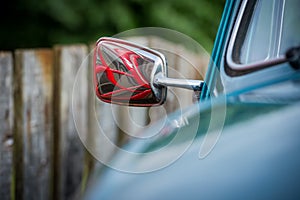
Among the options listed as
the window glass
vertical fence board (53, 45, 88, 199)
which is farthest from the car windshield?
vertical fence board (53, 45, 88, 199)

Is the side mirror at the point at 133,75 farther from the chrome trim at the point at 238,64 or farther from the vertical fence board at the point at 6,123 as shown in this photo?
the vertical fence board at the point at 6,123

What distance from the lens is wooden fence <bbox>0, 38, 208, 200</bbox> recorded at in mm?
4004

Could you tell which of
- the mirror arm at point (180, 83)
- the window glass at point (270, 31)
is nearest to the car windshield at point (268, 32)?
the window glass at point (270, 31)

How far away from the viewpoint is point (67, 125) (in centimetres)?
454

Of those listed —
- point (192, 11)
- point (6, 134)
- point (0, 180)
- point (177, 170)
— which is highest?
point (192, 11)

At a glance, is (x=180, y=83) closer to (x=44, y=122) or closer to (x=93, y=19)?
(x=44, y=122)

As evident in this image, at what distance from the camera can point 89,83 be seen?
471 centimetres

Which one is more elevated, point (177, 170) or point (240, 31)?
point (240, 31)

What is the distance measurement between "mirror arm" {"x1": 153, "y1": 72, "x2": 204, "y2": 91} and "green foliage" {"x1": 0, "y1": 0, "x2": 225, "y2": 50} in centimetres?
537

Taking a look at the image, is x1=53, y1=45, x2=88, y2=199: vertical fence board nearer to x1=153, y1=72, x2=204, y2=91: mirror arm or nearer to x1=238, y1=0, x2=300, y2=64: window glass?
x1=238, y1=0, x2=300, y2=64: window glass

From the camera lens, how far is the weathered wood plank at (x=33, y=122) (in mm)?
4078

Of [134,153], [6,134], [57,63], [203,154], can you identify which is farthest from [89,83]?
[203,154]

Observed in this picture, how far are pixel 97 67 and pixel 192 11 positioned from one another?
572cm

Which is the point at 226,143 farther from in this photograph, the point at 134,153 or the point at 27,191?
the point at 27,191
